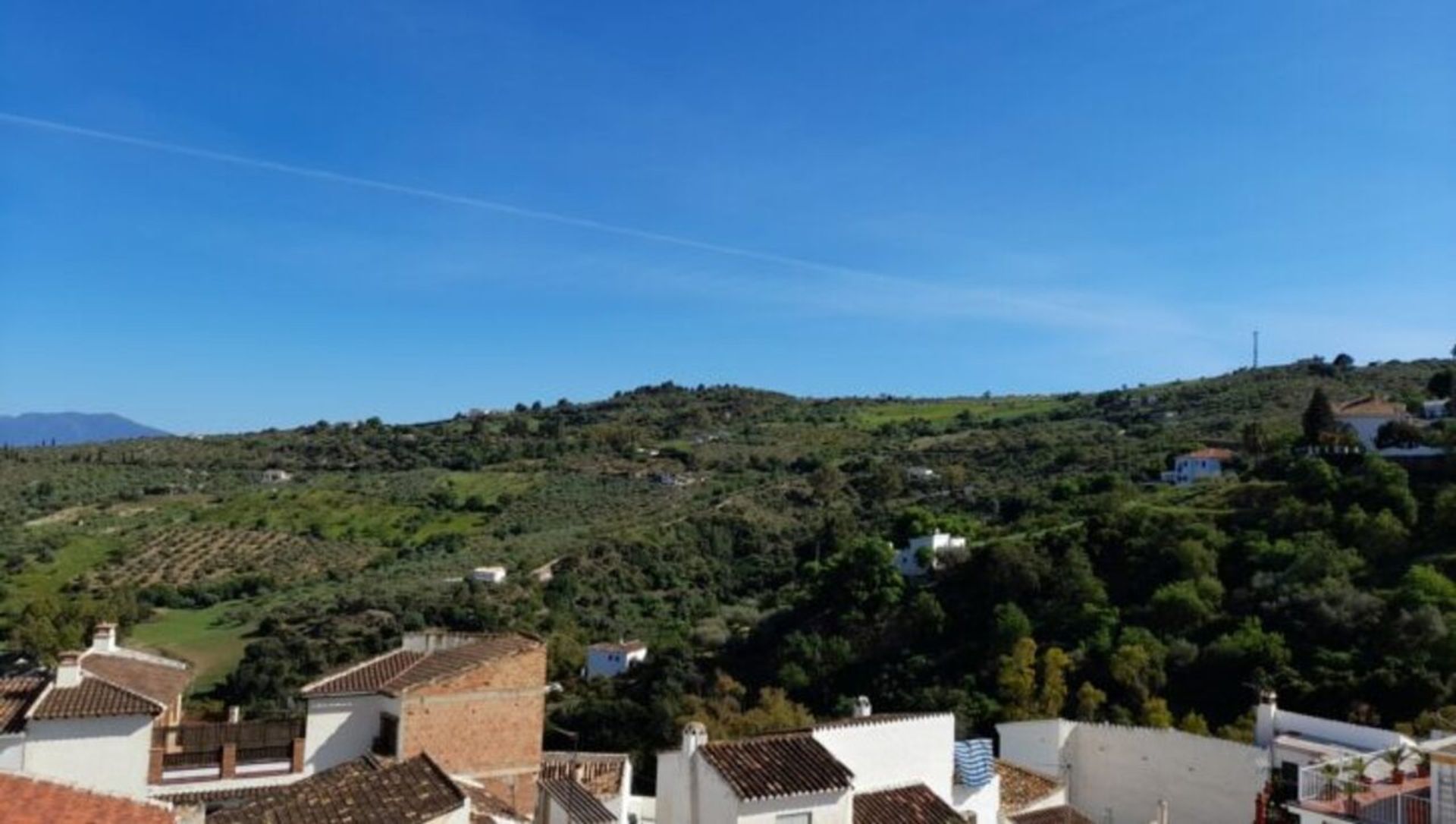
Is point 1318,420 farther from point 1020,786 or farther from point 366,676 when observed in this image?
point 366,676

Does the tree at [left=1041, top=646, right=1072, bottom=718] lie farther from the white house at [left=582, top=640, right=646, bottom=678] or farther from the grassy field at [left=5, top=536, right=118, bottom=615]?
the grassy field at [left=5, top=536, right=118, bottom=615]

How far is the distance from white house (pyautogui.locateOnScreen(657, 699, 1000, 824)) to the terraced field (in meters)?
57.0

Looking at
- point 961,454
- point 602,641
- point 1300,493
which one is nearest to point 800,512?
point 961,454

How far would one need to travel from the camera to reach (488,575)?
196 ft

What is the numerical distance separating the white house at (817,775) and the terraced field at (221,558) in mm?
57031

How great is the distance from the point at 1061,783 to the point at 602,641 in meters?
38.7

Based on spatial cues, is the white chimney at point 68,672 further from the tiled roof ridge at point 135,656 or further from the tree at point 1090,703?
the tree at point 1090,703

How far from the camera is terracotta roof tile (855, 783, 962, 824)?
13.1 metres

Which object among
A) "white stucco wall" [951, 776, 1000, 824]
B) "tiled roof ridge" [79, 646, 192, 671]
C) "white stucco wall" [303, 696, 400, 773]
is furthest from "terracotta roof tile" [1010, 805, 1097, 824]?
"tiled roof ridge" [79, 646, 192, 671]

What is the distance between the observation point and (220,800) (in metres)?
15.0

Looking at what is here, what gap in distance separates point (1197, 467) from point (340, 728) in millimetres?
58758

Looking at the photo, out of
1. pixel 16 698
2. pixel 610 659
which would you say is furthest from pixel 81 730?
pixel 610 659

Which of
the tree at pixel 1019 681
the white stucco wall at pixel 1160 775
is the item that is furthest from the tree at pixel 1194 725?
the white stucco wall at pixel 1160 775

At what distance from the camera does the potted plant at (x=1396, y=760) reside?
15.9m
